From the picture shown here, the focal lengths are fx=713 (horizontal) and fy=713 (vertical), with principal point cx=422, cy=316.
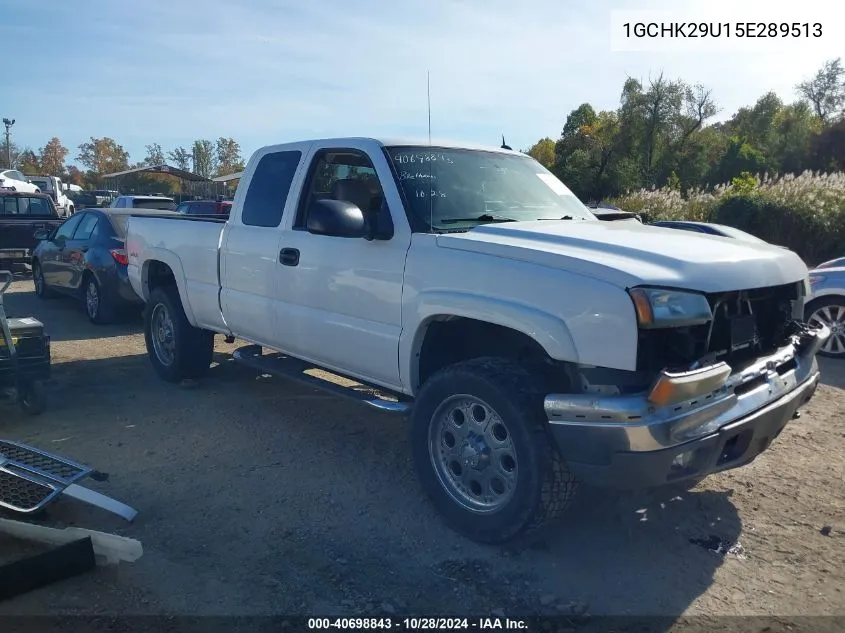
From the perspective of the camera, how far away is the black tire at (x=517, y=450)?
3.35m

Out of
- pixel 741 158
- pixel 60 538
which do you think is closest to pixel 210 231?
pixel 60 538

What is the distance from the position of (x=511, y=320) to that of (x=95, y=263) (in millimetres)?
7791

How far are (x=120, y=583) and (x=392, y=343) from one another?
183 centimetres

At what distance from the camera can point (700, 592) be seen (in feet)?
10.8

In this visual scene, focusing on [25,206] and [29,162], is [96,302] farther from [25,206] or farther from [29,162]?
[29,162]

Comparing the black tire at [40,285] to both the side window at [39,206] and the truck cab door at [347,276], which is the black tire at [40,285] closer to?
the side window at [39,206]

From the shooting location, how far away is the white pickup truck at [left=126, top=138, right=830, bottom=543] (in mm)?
3104

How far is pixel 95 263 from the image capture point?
9508 mm

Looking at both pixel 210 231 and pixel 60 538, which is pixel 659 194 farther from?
pixel 60 538

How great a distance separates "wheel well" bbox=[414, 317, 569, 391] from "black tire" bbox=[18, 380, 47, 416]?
343 cm

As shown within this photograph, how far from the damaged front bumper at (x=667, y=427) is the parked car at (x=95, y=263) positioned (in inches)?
302

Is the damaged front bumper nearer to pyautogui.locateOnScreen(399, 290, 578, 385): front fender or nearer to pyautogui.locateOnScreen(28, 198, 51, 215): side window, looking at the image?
pyautogui.locateOnScreen(399, 290, 578, 385): front fender

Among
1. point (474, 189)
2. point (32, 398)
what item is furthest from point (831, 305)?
point (32, 398)

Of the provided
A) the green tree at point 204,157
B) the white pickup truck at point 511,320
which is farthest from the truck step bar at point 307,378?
the green tree at point 204,157
